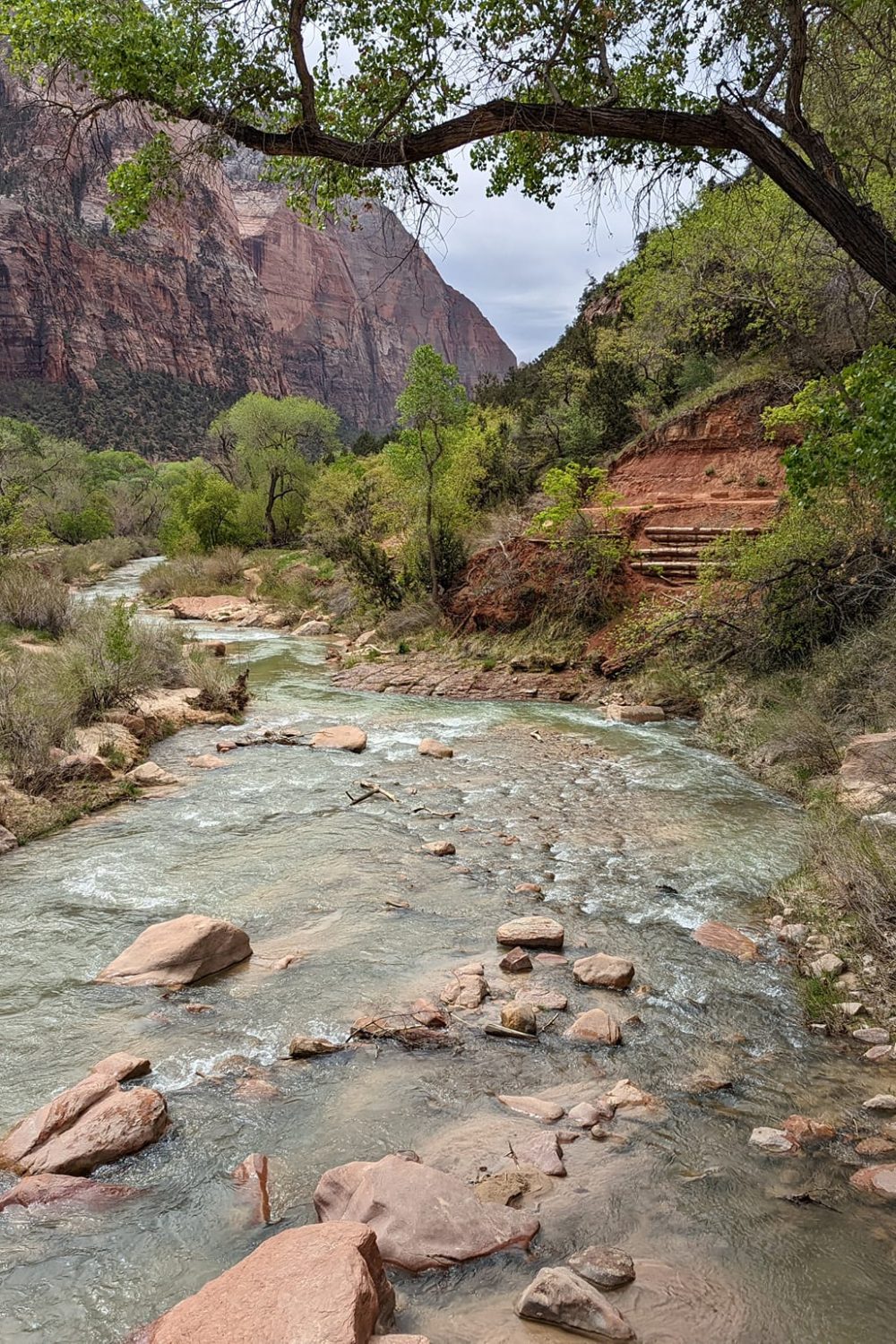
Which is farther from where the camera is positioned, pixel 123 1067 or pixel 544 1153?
pixel 123 1067

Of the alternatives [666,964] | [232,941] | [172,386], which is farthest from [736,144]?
[172,386]

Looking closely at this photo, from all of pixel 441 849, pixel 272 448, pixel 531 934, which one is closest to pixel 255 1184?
pixel 531 934

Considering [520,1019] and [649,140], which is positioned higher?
[649,140]

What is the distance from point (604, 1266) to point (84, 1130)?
2256 millimetres

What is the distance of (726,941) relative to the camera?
523 centimetres

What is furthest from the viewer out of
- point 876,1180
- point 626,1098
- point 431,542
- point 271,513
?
point 271,513

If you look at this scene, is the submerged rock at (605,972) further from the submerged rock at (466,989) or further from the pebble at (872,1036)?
the pebble at (872,1036)

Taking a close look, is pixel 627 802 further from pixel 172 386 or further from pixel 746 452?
pixel 172 386

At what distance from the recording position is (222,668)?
48.7 feet

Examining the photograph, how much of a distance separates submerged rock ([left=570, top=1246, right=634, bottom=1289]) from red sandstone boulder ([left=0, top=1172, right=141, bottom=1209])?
1.80m

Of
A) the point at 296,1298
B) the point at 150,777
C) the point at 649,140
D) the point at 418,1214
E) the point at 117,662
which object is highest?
the point at 649,140

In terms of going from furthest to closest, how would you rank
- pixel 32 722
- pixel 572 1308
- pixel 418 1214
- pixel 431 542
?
pixel 431 542, pixel 32 722, pixel 418 1214, pixel 572 1308

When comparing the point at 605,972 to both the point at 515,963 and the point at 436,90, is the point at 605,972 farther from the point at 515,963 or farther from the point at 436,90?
the point at 436,90

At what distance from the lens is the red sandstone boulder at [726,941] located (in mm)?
5078
